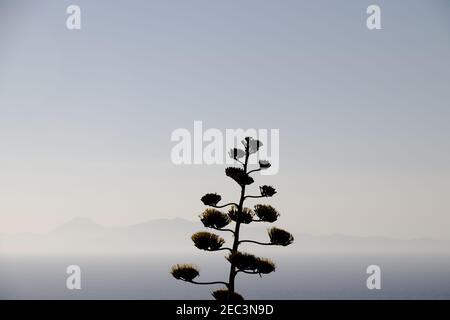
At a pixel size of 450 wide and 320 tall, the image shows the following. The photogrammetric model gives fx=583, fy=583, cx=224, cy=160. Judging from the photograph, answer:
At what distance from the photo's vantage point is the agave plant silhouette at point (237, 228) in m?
7.08

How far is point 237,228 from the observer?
7164mm

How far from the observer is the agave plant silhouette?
708 cm
